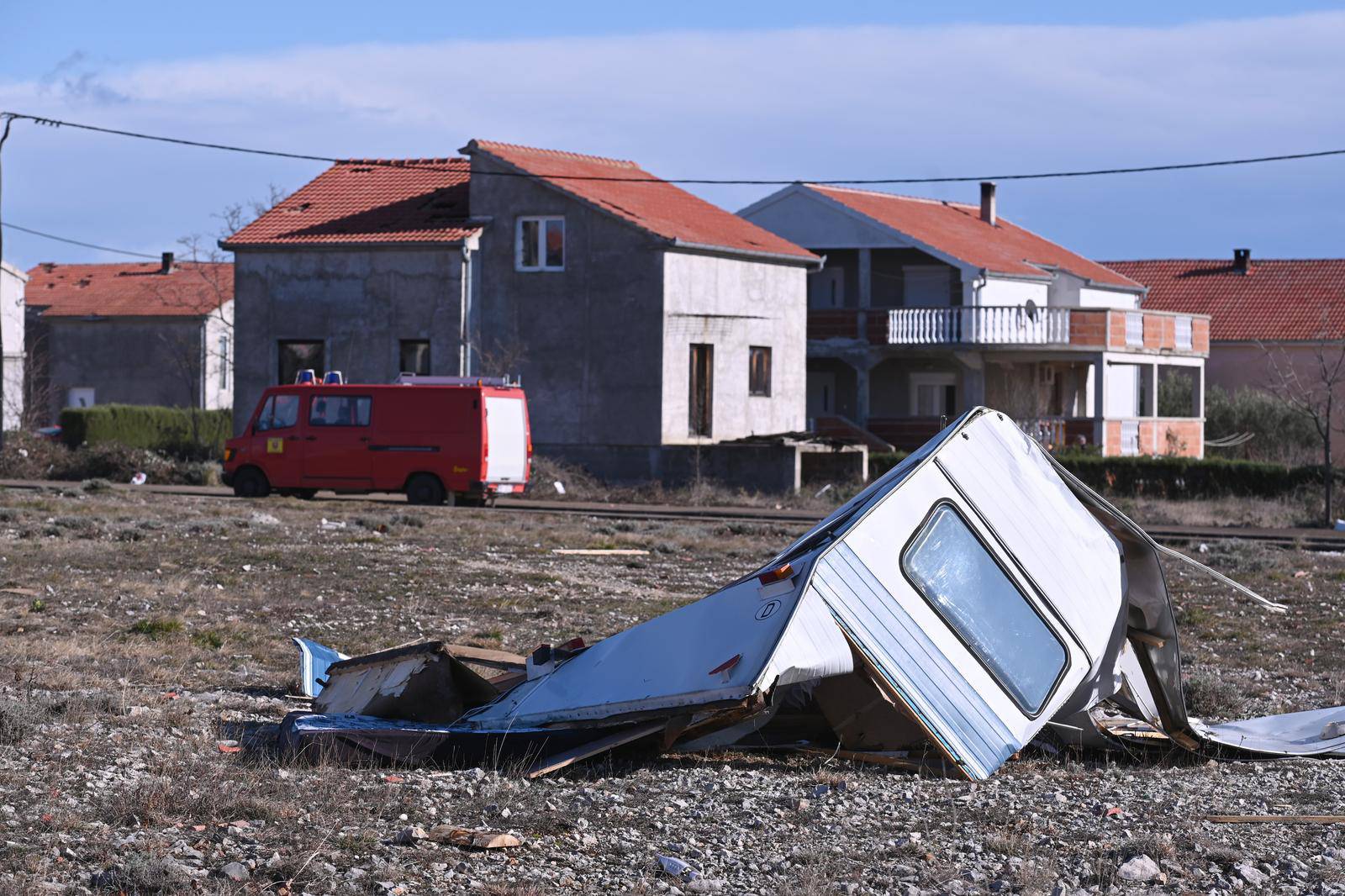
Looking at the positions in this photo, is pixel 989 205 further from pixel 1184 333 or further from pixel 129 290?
pixel 129 290

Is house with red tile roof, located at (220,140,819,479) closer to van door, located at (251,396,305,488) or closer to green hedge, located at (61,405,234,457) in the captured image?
van door, located at (251,396,305,488)

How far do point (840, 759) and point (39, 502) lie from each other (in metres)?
18.8

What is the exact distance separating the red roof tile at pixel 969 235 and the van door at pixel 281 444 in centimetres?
2263


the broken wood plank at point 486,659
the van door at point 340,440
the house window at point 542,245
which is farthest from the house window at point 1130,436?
the broken wood plank at point 486,659

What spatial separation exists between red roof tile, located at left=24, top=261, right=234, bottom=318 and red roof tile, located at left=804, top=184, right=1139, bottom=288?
22907 mm

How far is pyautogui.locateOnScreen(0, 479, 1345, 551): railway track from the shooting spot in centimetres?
2519

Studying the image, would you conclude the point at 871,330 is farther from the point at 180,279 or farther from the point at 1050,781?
the point at 1050,781

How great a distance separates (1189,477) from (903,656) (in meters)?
28.2

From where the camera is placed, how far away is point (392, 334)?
122 feet

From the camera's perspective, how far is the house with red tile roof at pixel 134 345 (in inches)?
2276

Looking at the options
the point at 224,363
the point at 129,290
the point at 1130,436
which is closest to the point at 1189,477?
the point at 1130,436

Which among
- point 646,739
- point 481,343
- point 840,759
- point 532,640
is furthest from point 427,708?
point 481,343

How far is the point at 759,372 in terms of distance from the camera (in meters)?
39.0

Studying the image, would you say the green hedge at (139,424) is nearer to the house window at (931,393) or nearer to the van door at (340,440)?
the van door at (340,440)
